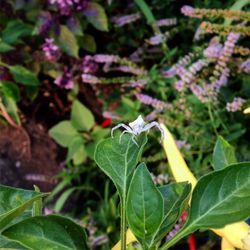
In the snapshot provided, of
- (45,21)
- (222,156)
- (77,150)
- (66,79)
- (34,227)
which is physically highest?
(34,227)

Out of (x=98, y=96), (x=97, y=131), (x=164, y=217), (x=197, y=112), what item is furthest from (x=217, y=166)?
(x=98, y=96)

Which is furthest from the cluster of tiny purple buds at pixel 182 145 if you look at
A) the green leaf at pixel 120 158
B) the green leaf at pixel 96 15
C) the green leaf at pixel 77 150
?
the green leaf at pixel 120 158

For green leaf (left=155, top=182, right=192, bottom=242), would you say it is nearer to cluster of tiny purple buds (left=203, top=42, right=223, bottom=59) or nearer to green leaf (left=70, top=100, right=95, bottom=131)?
cluster of tiny purple buds (left=203, top=42, right=223, bottom=59)

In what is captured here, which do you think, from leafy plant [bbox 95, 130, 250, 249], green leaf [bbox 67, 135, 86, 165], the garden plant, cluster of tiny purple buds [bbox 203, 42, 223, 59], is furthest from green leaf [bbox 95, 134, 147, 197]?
green leaf [bbox 67, 135, 86, 165]

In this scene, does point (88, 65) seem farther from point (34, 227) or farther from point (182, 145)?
point (34, 227)

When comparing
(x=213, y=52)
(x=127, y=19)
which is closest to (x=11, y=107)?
(x=127, y=19)

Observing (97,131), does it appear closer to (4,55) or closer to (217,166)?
(4,55)

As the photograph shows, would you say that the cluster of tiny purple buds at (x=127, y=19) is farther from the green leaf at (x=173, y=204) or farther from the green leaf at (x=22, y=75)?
the green leaf at (x=173, y=204)
